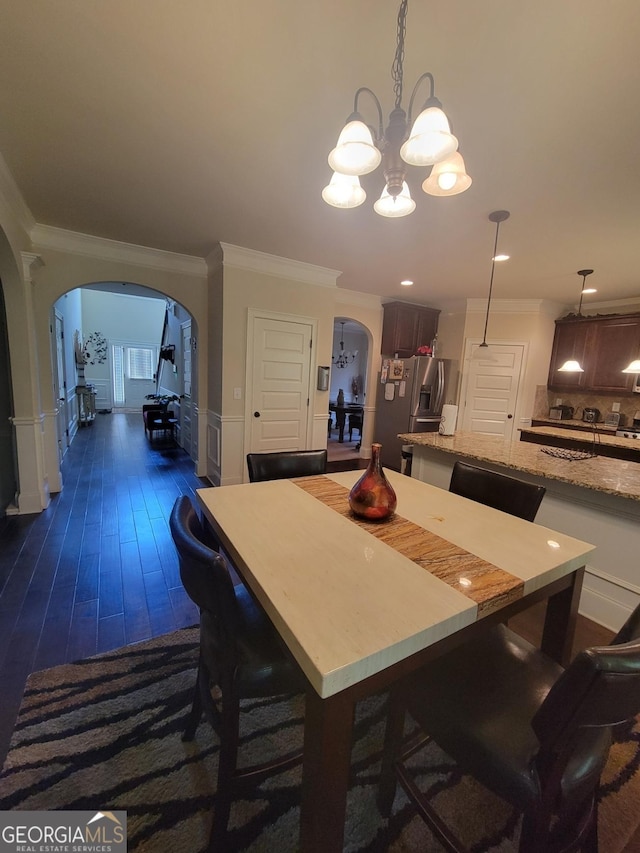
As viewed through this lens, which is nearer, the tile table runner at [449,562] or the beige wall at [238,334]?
the tile table runner at [449,562]

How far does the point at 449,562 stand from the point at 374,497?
369mm

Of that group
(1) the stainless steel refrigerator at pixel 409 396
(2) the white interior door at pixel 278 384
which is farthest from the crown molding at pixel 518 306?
(2) the white interior door at pixel 278 384

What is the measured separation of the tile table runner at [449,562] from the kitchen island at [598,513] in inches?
44.9

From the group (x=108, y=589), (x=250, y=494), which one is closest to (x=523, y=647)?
(x=250, y=494)

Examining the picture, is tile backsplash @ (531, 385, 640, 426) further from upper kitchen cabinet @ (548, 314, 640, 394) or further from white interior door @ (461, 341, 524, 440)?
white interior door @ (461, 341, 524, 440)

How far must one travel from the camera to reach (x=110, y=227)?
324 centimetres

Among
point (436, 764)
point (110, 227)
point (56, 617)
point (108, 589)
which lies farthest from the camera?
point (110, 227)

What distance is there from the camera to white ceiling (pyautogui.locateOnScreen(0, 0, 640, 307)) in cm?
129

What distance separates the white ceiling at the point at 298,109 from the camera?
1293mm

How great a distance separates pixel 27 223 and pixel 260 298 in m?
2.13

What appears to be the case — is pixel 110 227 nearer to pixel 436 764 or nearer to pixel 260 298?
pixel 260 298

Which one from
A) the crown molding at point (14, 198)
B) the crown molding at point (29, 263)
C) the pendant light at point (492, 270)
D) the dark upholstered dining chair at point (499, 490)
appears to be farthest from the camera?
the crown molding at point (29, 263)

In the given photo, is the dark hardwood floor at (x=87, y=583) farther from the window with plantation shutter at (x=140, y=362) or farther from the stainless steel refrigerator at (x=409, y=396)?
the window with plantation shutter at (x=140, y=362)

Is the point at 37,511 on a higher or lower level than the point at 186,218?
lower
